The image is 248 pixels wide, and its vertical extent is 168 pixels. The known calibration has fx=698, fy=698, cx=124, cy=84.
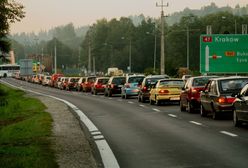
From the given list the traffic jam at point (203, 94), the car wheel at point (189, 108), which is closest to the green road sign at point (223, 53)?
the traffic jam at point (203, 94)

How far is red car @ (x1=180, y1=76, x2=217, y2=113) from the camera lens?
90.5 ft

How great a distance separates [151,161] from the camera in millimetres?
12055

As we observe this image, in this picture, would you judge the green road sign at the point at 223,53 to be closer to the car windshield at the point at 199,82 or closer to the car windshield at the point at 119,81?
the car windshield at the point at 199,82

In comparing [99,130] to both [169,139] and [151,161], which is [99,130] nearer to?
[169,139]

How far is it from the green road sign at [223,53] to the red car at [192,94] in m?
8.76

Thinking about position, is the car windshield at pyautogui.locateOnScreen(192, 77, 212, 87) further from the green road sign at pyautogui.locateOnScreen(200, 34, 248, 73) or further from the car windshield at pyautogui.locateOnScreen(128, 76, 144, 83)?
the car windshield at pyautogui.locateOnScreen(128, 76, 144, 83)

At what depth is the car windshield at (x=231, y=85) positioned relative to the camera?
22750 millimetres

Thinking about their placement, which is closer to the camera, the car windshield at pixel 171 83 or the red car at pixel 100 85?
the car windshield at pixel 171 83

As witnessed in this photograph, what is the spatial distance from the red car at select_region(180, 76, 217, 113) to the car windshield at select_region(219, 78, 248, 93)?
13.8 feet

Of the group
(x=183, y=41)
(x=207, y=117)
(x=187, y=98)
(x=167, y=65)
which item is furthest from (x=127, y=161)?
(x=183, y=41)

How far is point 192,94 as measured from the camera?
27.8 meters

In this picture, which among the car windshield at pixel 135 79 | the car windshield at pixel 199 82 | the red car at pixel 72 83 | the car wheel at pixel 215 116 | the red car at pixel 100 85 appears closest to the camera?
the car wheel at pixel 215 116

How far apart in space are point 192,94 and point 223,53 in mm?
10956

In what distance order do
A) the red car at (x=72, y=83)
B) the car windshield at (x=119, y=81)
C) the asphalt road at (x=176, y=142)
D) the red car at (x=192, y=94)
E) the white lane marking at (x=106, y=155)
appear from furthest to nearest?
Answer: the red car at (x=72, y=83), the car windshield at (x=119, y=81), the red car at (x=192, y=94), the asphalt road at (x=176, y=142), the white lane marking at (x=106, y=155)
